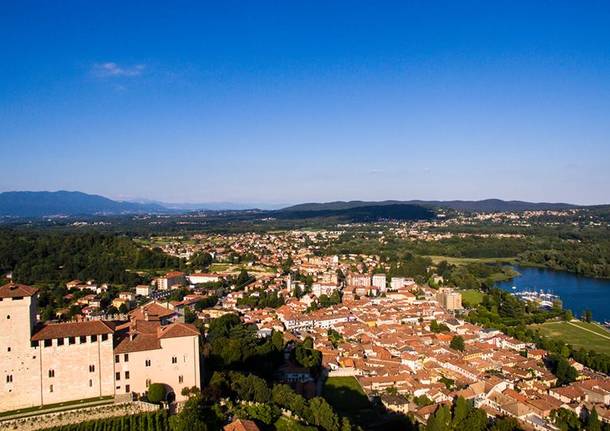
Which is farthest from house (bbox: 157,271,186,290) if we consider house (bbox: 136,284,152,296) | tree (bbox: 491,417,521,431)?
tree (bbox: 491,417,521,431)

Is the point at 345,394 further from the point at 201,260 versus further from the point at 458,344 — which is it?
the point at 201,260

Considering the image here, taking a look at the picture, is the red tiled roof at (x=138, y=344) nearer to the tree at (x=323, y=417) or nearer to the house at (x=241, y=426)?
the house at (x=241, y=426)

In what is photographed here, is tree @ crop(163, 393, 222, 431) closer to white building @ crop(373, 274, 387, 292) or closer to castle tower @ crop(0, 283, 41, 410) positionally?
castle tower @ crop(0, 283, 41, 410)

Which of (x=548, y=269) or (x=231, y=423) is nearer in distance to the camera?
(x=231, y=423)

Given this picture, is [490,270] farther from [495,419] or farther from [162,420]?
[162,420]

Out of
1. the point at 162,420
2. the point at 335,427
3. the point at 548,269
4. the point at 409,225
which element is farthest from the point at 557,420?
the point at 409,225

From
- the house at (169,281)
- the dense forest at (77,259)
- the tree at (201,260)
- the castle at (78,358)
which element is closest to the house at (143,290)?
the house at (169,281)
